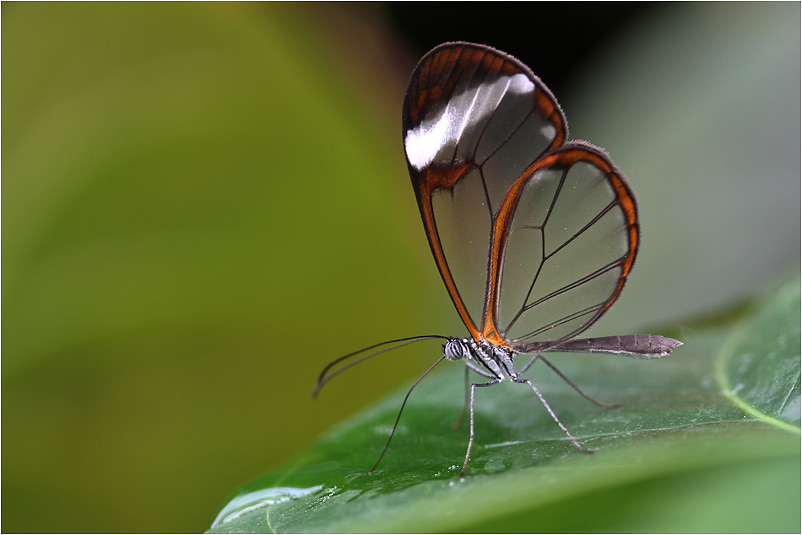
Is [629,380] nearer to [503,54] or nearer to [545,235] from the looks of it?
[545,235]

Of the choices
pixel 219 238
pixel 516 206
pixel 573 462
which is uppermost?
pixel 219 238

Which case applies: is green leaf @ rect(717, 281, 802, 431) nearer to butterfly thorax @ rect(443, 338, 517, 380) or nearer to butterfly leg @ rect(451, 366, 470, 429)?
butterfly thorax @ rect(443, 338, 517, 380)

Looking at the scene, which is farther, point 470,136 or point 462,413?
point 462,413

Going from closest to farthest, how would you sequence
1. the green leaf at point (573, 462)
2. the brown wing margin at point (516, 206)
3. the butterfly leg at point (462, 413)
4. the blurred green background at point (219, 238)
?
1. the green leaf at point (573, 462)
2. the brown wing margin at point (516, 206)
3. the butterfly leg at point (462, 413)
4. the blurred green background at point (219, 238)

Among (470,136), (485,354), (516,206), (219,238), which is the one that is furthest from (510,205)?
(219,238)

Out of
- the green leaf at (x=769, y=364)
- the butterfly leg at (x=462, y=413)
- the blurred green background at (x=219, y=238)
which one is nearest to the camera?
the green leaf at (x=769, y=364)

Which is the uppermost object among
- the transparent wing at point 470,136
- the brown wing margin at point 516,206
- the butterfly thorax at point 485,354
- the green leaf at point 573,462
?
the transparent wing at point 470,136

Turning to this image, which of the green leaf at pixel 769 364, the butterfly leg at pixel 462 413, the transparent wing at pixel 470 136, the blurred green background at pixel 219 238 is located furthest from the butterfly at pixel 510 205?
the blurred green background at pixel 219 238

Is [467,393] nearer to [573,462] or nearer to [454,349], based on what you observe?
[454,349]

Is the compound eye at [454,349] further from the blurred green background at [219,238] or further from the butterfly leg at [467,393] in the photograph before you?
the blurred green background at [219,238]
